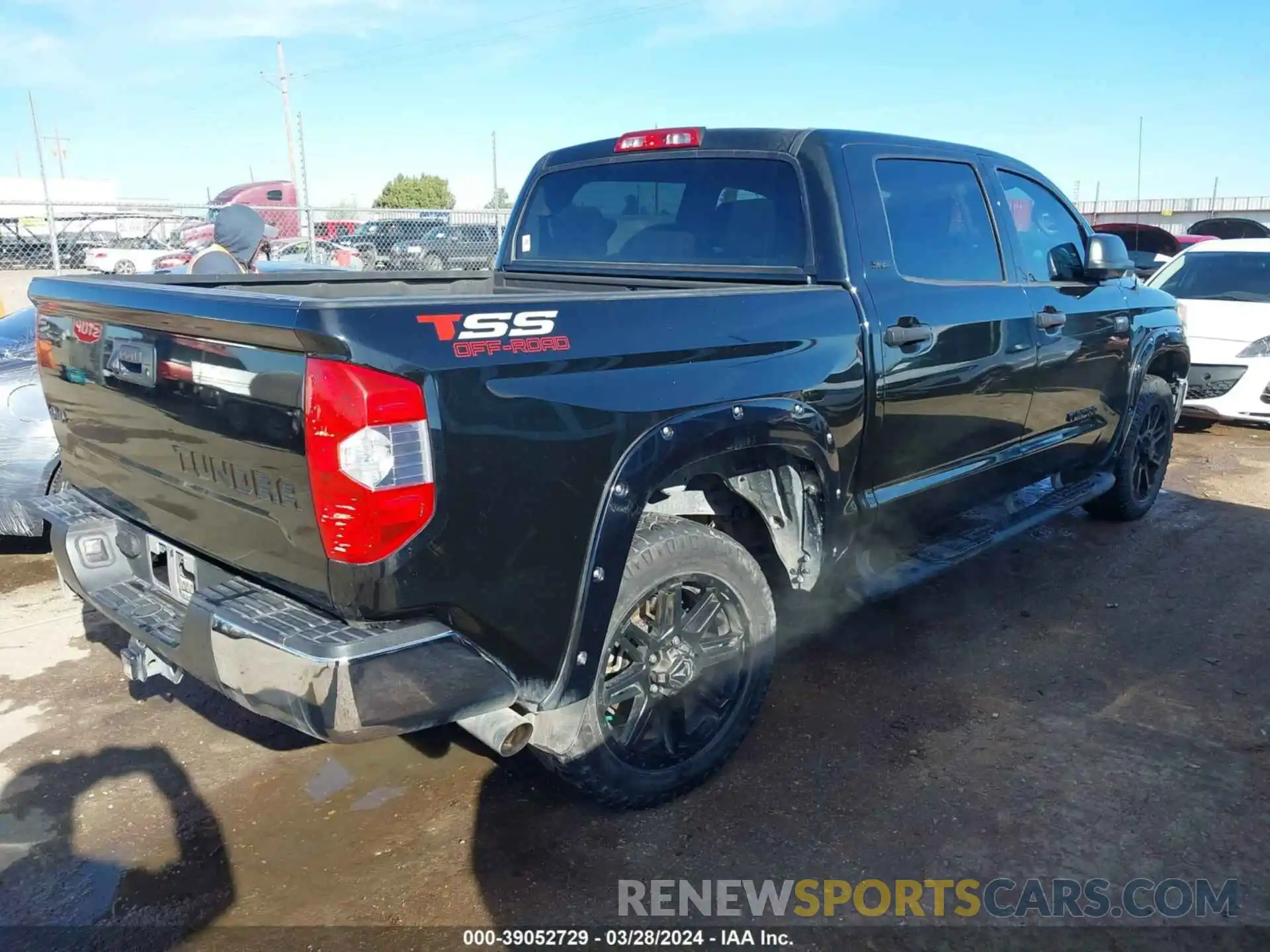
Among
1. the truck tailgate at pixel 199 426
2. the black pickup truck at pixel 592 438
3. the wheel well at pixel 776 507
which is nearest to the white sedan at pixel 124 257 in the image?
the black pickup truck at pixel 592 438

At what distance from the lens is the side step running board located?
3707 millimetres

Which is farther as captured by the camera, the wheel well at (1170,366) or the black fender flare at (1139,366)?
the wheel well at (1170,366)

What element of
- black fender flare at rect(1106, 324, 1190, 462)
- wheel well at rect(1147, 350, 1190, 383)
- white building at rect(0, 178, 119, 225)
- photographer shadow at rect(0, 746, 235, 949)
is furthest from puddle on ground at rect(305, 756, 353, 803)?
white building at rect(0, 178, 119, 225)

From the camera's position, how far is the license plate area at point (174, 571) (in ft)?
9.08

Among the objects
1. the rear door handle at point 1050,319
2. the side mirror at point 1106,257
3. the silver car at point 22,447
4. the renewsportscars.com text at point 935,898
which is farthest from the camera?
the silver car at point 22,447

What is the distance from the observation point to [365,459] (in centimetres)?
213

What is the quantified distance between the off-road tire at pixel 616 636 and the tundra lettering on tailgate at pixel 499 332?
2.22 feet

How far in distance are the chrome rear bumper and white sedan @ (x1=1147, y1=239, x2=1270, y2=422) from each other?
746 centimetres

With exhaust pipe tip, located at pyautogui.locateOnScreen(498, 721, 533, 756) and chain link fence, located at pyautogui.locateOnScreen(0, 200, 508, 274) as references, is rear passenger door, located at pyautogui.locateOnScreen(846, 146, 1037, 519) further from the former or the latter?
chain link fence, located at pyautogui.locateOnScreen(0, 200, 508, 274)

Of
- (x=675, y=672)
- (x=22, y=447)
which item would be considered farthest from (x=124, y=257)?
(x=675, y=672)

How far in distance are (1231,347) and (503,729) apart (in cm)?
767

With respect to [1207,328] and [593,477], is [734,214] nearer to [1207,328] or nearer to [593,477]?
[593,477]

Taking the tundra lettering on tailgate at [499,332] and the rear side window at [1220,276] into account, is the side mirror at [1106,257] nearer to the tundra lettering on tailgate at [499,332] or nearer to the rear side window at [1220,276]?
the tundra lettering on tailgate at [499,332]

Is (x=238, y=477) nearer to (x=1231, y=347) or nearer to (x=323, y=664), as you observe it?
(x=323, y=664)
